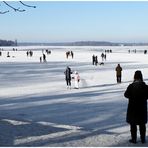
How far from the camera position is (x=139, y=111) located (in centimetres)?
873

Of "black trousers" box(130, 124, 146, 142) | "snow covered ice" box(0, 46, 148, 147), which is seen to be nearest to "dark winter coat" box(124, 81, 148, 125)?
"black trousers" box(130, 124, 146, 142)

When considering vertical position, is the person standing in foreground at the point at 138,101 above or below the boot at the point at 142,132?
above

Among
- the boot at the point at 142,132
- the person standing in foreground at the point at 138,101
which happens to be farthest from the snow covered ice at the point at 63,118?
the person standing in foreground at the point at 138,101

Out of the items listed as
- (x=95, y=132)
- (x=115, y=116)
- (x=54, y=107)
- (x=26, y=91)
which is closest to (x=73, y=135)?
(x=95, y=132)

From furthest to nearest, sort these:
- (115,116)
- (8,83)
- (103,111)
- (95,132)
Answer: (8,83), (103,111), (115,116), (95,132)

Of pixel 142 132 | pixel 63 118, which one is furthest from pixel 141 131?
pixel 63 118

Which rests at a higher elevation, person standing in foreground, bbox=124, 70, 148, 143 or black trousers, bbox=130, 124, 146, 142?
person standing in foreground, bbox=124, 70, 148, 143

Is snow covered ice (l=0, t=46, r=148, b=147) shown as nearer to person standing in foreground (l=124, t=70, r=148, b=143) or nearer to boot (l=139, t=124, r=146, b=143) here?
boot (l=139, t=124, r=146, b=143)

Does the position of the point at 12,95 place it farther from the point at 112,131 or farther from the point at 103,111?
the point at 112,131

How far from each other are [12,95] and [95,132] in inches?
383

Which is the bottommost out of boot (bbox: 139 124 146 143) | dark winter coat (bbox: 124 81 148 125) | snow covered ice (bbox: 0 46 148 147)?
snow covered ice (bbox: 0 46 148 147)

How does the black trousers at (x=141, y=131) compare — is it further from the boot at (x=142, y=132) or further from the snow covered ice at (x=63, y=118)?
the snow covered ice at (x=63, y=118)

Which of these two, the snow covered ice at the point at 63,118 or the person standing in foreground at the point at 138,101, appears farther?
the snow covered ice at the point at 63,118

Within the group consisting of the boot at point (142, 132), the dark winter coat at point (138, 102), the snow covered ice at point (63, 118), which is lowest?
the snow covered ice at point (63, 118)
